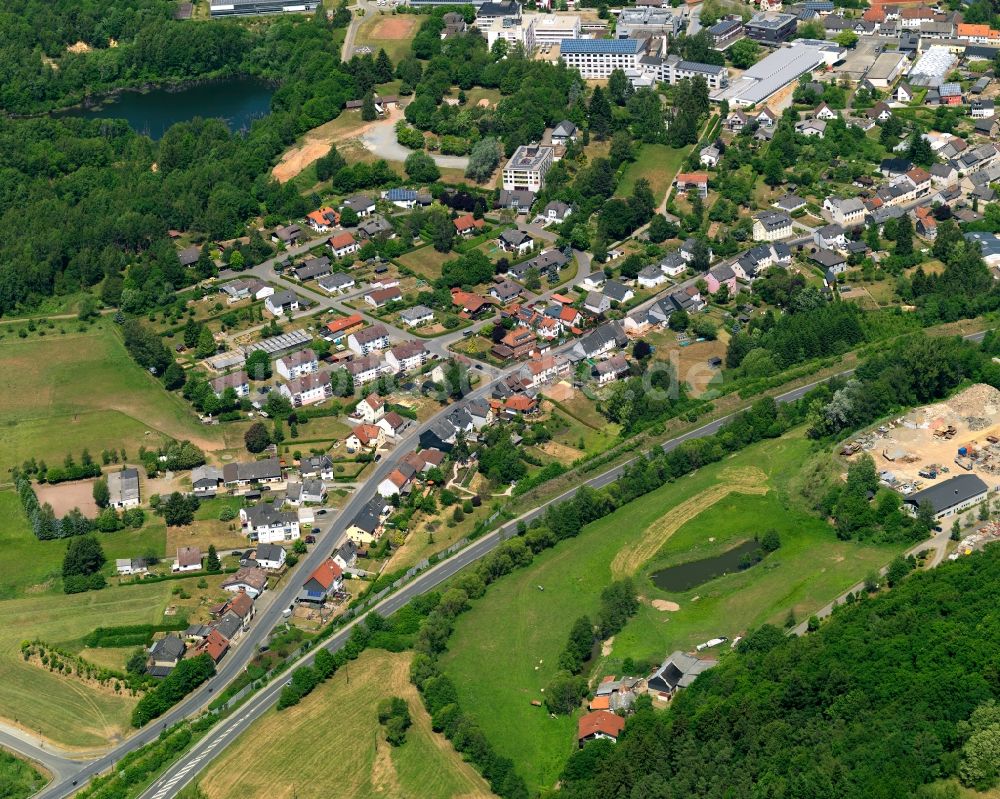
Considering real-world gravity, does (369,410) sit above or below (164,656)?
above

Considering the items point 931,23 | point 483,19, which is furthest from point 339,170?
point 931,23

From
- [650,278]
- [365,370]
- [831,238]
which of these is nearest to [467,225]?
[650,278]

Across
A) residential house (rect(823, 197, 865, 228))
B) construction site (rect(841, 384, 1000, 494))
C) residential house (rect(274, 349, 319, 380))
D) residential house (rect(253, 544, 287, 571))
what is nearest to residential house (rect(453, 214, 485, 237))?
residential house (rect(274, 349, 319, 380))

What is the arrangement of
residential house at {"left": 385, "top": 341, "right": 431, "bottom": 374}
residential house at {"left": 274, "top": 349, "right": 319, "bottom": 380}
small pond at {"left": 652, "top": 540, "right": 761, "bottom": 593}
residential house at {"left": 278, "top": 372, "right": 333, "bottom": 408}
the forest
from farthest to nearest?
1. residential house at {"left": 385, "top": 341, "right": 431, "bottom": 374}
2. residential house at {"left": 274, "top": 349, "right": 319, "bottom": 380}
3. residential house at {"left": 278, "top": 372, "right": 333, "bottom": 408}
4. small pond at {"left": 652, "top": 540, "right": 761, "bottom": 593}
5. the forest

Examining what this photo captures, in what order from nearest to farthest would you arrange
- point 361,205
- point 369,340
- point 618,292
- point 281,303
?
point 369,340
point 281,303
point 618,292
point 361,205

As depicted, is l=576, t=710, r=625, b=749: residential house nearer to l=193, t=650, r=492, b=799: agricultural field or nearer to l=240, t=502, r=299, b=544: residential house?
l=193, t=650, r=492, b=799: agricultural field

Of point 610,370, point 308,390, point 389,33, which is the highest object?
point 389,33

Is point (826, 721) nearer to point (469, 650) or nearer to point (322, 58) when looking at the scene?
point (469, 650)

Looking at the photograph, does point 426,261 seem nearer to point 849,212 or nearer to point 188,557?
point 849,212
